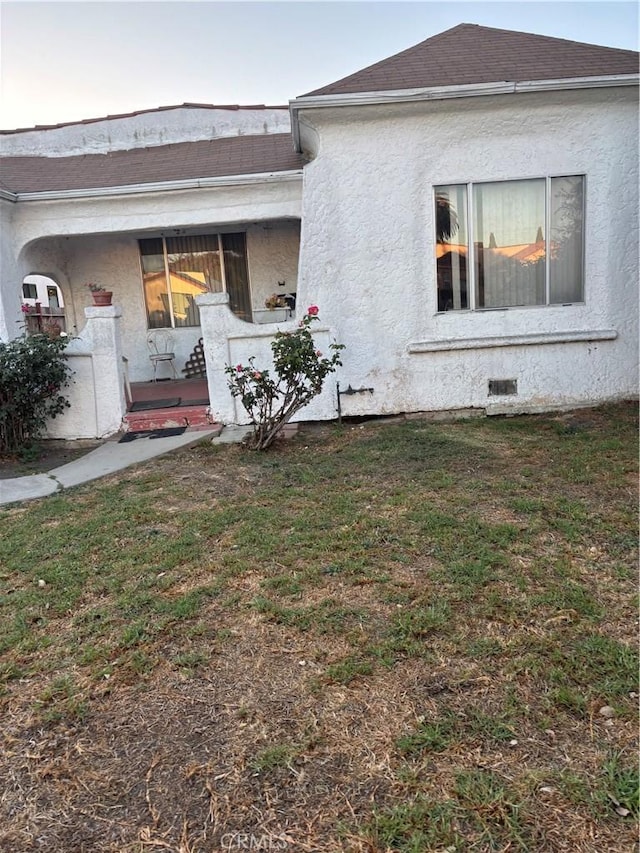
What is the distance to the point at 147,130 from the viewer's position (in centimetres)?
1130

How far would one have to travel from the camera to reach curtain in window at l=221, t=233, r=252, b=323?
35.9ft

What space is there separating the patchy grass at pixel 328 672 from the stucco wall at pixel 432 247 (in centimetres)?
291

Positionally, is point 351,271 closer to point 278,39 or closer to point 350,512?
point 350,512

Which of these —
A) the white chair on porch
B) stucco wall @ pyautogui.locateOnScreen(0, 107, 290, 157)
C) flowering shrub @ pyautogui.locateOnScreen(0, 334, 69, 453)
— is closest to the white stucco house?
flowering shrub @ pyautogui.locateOnScreen(0, 334, 69, 453)

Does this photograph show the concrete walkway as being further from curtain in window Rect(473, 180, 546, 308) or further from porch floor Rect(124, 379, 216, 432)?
curtain in window Rect(473, 180, 546, 308)

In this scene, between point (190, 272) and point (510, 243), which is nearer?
point (510, 243)

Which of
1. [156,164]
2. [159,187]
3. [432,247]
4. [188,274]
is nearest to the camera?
[432,247]

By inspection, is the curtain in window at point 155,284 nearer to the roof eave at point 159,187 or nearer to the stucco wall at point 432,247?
the roof eave at point 159,187

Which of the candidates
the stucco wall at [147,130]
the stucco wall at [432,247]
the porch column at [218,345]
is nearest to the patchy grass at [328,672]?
the porch column at [218,345]

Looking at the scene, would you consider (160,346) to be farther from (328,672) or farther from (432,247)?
(328,672)

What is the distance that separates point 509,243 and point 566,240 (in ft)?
2.28

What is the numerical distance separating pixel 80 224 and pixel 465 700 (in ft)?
28.8

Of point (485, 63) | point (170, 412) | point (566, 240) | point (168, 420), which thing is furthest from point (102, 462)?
point (485, 63)

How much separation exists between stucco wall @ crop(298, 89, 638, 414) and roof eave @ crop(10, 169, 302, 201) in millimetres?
1072
